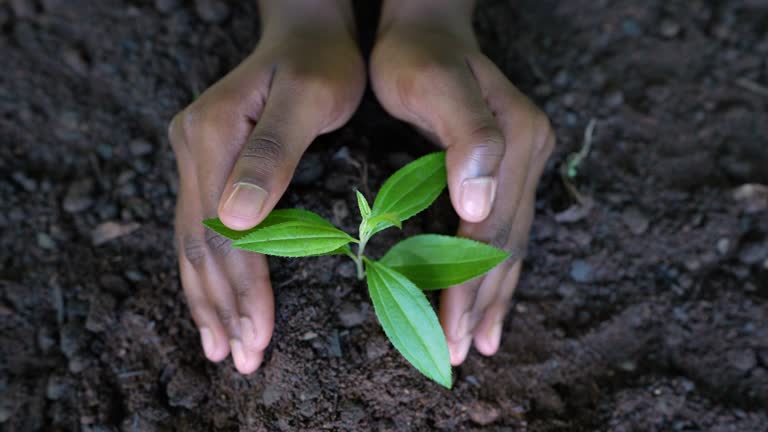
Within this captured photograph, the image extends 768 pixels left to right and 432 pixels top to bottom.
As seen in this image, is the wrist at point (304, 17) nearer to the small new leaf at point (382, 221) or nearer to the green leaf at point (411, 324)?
the small new leaf at point (382, 221)

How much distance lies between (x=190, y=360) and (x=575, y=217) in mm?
1381

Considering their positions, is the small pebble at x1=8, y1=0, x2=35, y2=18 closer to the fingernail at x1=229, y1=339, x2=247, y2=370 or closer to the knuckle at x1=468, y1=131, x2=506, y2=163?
the fingernail at x1=229, y1=339, x2=247, y2=370

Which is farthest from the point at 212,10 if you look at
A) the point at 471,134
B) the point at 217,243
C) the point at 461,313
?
the point at 461,313

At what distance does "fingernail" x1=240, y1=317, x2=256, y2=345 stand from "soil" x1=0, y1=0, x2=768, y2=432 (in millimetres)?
92

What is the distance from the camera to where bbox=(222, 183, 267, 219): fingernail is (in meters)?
1.56

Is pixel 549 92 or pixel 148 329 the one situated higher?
pixel 549 92

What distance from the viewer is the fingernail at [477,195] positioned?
166 cm

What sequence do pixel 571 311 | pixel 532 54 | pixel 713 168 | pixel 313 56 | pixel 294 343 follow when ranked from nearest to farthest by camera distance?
pixel 294 343 → pixel 313 56 → pixel 571 311 → pixel 713 168 → pixel 532 54

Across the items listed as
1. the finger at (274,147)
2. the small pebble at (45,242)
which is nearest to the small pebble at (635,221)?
the finger at (274,147)

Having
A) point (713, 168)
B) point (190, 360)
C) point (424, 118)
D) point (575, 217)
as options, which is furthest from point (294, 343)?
point (713, 168)

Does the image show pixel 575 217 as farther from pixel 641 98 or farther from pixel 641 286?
pixel 641 98

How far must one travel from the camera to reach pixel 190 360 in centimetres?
208

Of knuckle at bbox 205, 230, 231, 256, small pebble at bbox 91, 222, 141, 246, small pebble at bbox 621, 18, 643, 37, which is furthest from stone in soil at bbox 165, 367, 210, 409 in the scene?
small pebble at bbox 621, 18, 643, 37

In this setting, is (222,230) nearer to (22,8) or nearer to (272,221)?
(272,221)
